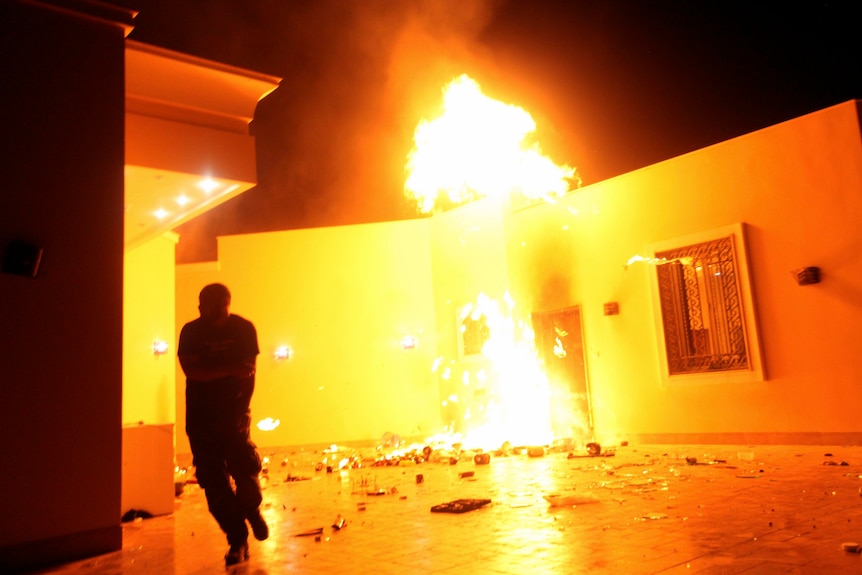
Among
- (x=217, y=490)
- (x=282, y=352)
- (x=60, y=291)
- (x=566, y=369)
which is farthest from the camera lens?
(x=282, y=352)

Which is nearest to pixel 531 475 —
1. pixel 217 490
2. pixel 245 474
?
pixel 245 474

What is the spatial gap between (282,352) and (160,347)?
2877 mm

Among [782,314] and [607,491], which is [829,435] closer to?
[782,314]

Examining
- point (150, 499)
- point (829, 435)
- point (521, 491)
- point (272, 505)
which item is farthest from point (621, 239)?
point (150, 499)

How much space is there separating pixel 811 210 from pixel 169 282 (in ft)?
35.4

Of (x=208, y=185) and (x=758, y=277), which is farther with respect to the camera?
(x=758, y=277)

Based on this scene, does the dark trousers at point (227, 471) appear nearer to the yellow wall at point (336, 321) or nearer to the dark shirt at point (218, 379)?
the dark shirt at point (218, 379)

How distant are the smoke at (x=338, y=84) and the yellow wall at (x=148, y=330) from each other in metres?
3.93

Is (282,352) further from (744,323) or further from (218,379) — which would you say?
(218,379)

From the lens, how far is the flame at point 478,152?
1323cm

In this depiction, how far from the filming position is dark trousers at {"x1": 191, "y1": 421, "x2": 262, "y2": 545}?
4543 millimetres

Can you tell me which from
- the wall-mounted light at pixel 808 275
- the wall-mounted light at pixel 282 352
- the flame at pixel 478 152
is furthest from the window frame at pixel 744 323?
the wall-mounted light at pixel 282 352

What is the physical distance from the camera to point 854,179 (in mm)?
8609

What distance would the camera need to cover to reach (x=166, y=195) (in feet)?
30.0
